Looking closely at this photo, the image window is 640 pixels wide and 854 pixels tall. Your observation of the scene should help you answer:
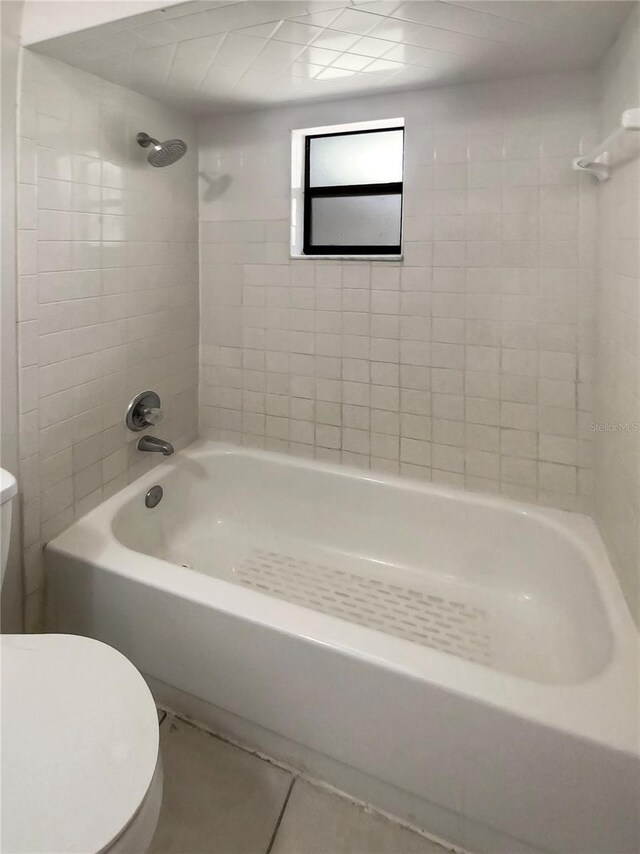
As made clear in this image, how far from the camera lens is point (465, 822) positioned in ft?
3.95

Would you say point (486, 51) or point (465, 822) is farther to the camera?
point (486, 51)

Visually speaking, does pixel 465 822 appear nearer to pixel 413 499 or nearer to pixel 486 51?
pixel 413 499

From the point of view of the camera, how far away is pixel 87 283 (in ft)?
5.52

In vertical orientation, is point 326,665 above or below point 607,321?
below

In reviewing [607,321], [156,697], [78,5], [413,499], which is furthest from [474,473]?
[78,5]

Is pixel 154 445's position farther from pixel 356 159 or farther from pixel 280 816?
pixel 356 159

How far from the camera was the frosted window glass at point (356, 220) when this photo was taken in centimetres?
210

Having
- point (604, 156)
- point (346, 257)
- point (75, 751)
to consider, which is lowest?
point (75, 751)

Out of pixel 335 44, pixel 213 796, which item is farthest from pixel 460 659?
pixel 335 44

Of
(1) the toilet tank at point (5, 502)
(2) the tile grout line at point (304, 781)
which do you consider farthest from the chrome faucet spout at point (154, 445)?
(2) the tile grout line at point (304, 781)

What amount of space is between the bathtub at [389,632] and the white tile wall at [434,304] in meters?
0.18

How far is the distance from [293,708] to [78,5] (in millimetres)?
1888

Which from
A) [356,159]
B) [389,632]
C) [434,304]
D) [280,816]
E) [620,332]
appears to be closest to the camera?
[280,816]

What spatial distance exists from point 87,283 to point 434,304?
3.93ft
